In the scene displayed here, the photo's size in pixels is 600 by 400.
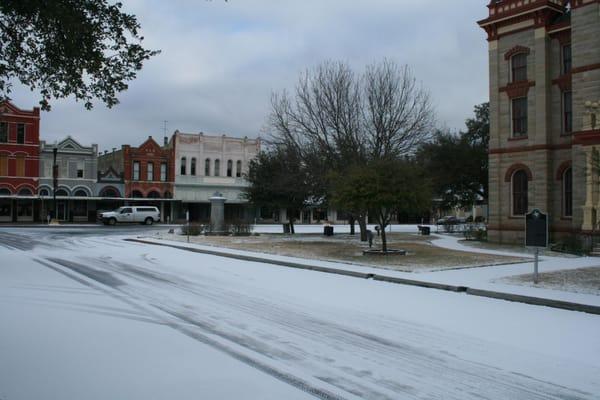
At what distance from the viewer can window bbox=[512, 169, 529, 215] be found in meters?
28.6

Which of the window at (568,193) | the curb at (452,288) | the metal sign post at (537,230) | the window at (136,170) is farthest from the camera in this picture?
the window at (136,170)

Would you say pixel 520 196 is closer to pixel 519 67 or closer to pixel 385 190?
pixel 519 67

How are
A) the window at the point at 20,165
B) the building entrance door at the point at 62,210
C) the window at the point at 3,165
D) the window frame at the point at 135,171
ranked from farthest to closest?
the window frame at the point at 135,171 → the building entrance door at the point at 62,210 → the window at the point at 20,165 → the window at the point at 3,165

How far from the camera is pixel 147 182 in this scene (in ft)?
207

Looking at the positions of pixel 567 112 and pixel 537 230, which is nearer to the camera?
pixel 537 230

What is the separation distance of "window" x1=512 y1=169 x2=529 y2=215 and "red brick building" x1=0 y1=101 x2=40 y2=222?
46.4 metres

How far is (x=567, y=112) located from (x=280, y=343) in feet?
82.0

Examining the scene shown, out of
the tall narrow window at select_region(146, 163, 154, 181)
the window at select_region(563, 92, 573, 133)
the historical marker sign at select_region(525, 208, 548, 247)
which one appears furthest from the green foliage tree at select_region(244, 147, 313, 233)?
the tall narrow window at select_region(146, 163, 154, 181)

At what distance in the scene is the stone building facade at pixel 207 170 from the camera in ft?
215

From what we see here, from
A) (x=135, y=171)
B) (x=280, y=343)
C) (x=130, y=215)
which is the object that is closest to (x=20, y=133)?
(x=135, y=171)

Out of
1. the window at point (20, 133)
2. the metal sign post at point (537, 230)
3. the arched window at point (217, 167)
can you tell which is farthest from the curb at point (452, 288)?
the arched window at point (217, 167)

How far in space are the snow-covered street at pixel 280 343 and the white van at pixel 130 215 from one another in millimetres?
40143

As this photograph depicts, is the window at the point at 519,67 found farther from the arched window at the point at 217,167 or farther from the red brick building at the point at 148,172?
the arched window at the point at 217,167

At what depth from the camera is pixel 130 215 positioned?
52938mm
